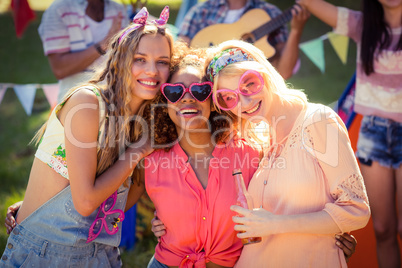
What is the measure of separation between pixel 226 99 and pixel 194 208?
620 millimetres

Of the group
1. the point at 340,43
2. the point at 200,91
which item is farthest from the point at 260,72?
the point at 340,43

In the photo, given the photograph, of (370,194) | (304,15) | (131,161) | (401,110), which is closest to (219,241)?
(131,161)

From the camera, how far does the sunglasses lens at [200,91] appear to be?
243cm

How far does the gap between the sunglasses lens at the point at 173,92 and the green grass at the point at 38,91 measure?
5.98ft

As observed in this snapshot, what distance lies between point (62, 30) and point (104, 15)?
1.37 ft

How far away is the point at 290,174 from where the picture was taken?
2.12 metres

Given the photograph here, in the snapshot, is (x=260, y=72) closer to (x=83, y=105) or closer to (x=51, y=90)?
(x=83, y=105)

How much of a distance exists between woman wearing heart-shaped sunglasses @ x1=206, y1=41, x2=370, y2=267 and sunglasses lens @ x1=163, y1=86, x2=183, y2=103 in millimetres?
227

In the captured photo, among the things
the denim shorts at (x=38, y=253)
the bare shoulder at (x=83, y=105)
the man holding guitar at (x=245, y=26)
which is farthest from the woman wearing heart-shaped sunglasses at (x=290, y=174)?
the man holding guitar at (x=245, y=26)

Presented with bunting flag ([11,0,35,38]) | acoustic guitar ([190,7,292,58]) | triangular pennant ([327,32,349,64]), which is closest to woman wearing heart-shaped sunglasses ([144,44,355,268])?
acoustic guitar ([190,7,292,58])

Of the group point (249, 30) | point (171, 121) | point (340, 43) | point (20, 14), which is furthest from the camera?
point (20, 14)

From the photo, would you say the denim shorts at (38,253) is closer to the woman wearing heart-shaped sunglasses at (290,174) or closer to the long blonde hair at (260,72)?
the woman wearing heart-shaped sunglasses at (290,174)

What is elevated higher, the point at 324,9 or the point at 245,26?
the point at 324,9

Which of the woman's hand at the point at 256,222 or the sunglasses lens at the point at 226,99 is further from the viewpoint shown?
the sunglasses lens at the point at 226,99
